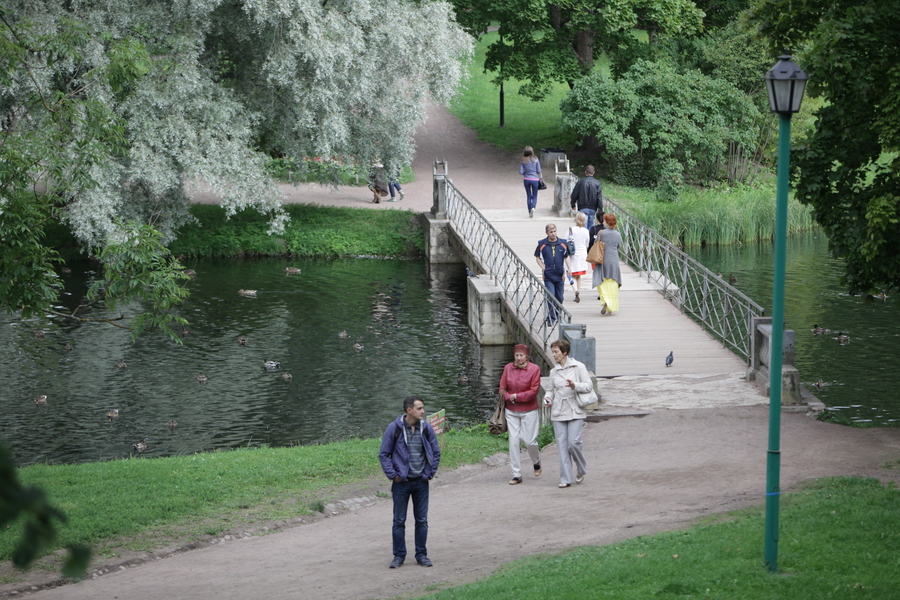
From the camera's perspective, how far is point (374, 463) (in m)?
14.1

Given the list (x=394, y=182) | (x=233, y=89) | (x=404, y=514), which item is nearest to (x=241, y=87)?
(x=233, y=89)

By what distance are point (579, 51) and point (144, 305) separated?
22.2 m

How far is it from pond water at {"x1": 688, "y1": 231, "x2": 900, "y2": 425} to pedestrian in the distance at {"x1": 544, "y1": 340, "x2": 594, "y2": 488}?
16.4 feet

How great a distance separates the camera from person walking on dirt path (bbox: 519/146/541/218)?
29.8m

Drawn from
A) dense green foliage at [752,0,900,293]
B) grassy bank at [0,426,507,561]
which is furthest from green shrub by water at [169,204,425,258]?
dense green foliage at [752,0,900,293]

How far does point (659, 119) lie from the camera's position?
38906mm

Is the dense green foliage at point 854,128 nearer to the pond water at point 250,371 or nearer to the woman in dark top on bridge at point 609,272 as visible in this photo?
the woman in dark top on bridge at point 609,272

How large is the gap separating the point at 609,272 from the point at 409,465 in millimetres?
10914

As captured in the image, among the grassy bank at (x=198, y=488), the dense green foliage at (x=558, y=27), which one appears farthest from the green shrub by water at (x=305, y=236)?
the grassy bank at (x=198, y=488)

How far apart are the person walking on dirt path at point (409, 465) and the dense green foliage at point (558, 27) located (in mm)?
31223

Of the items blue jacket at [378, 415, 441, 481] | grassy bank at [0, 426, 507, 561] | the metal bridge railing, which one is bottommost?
grassy bank at [0, 426, 507, 561]

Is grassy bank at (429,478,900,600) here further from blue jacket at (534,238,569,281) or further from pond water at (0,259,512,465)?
blue jacket at (534,238,569,281)

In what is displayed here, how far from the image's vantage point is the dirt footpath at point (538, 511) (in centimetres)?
955

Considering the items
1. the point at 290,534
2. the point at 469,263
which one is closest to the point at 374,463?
the point at 290,534
